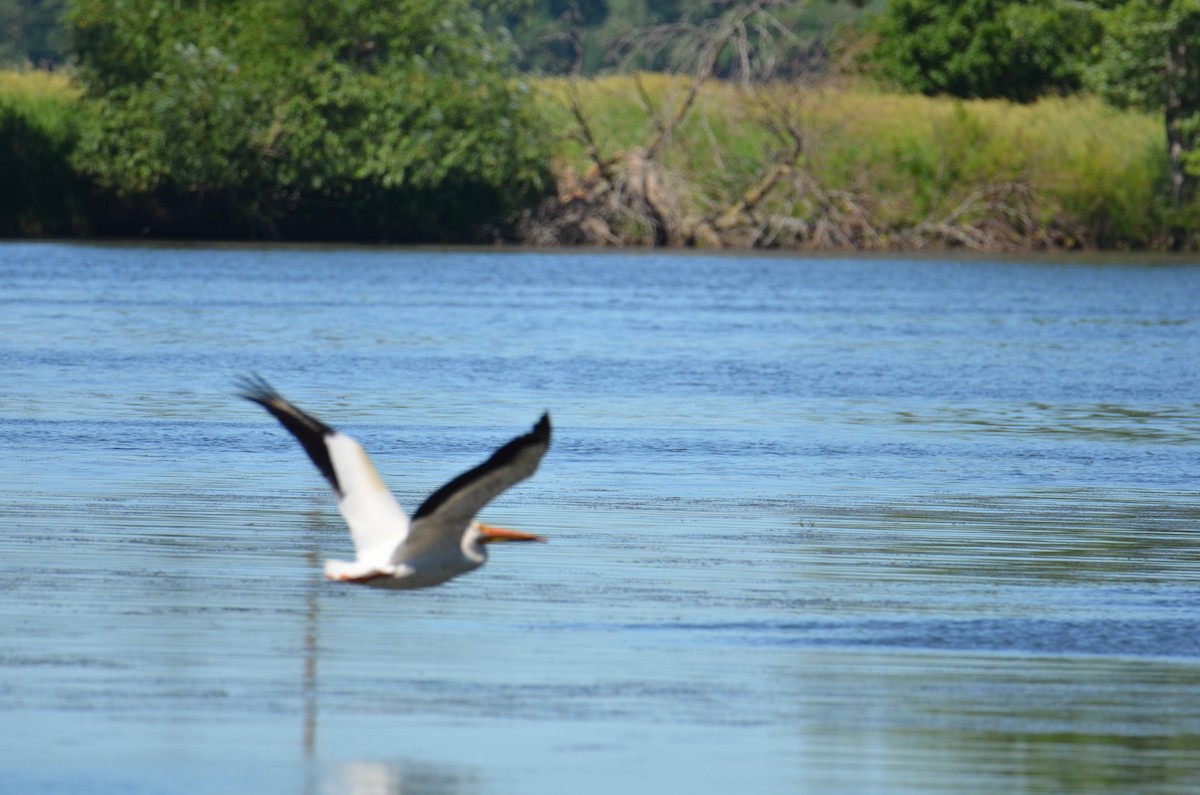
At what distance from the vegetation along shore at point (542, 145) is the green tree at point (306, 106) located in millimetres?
59

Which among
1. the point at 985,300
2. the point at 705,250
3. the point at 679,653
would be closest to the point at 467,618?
the point at 679,653

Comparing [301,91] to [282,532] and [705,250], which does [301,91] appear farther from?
[282,532]

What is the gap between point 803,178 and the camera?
46219mm

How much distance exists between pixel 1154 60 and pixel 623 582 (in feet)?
124

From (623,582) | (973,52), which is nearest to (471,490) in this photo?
(623,582)

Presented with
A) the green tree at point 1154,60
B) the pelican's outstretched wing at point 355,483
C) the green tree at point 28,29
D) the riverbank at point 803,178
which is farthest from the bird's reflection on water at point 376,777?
the green tree at point 28,29

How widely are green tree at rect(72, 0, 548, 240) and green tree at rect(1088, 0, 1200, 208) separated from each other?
1163cm

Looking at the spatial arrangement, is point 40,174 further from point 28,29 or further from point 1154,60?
point 28,29

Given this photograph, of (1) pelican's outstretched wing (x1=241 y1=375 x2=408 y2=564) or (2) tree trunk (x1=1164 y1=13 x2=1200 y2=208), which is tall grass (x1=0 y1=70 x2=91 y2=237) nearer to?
(2) tree trunk (x1=1164 y1=13 x2=1200 y2=208)

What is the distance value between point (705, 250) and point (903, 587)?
37259mm

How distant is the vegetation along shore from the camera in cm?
4656

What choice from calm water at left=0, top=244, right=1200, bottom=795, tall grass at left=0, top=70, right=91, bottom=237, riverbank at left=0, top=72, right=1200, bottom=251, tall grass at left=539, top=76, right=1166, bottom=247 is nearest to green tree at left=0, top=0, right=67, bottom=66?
tall grass at left=0, top=70, right=91, bottom=237

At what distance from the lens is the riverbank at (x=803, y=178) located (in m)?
46.7

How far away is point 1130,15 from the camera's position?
4450 centimetres
